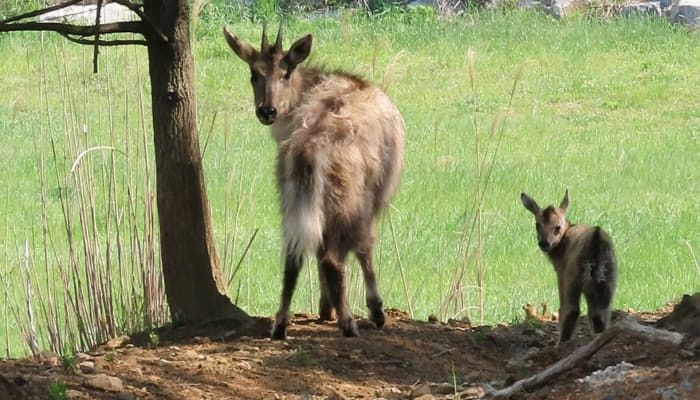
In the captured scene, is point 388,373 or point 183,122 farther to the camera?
point 183,122

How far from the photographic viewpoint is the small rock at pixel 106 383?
16.5 feet

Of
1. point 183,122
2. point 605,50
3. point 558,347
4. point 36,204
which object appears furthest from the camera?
point 605,50

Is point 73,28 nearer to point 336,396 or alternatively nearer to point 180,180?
point 180,180

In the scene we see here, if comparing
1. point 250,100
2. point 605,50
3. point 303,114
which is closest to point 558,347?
point 303,114

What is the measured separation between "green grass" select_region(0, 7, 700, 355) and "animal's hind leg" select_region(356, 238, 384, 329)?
2.42 ft

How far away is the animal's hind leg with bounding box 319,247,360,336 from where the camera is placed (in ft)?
20.4

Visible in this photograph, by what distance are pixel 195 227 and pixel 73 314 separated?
130 cm

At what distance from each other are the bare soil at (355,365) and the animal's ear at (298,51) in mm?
1382

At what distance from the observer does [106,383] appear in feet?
16.6

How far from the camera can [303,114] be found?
21.4ft

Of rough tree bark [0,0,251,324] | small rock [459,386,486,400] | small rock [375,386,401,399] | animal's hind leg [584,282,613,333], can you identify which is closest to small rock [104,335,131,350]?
rough tree bark [0,0,251,324]

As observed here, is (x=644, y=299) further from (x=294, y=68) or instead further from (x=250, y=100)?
(x=250, y=100)

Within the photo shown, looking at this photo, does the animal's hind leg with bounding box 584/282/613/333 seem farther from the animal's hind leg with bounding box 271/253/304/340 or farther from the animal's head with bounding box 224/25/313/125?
the animal's head with bounding box 224/25/313/125

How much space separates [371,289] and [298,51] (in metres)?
1.32
